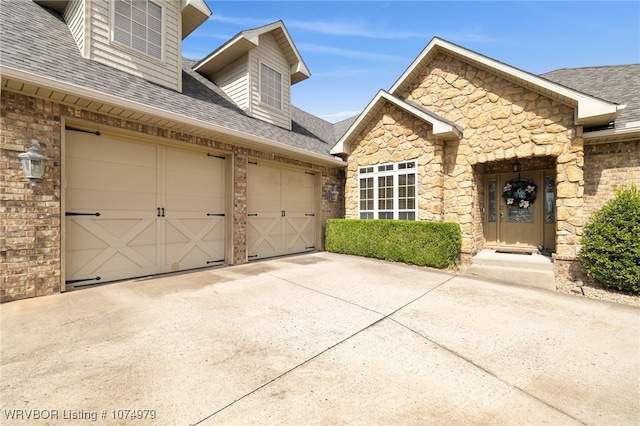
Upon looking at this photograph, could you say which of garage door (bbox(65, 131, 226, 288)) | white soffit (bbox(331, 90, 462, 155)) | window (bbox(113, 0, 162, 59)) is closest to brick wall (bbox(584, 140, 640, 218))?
white soffit (bbox(331, 90, 462, 155))

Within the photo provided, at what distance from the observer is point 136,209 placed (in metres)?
5.59

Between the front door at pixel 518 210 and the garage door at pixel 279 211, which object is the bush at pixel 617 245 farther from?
the garage door at pixel 279 211

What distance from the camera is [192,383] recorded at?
2.26 m

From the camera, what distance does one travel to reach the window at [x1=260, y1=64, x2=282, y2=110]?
9148 millimetres

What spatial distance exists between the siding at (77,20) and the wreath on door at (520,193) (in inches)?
473

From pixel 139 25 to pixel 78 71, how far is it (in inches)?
98.5

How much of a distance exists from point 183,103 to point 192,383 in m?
6.35

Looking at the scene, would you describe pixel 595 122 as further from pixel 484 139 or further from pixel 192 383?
pixel 192 383

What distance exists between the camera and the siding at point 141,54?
579cm

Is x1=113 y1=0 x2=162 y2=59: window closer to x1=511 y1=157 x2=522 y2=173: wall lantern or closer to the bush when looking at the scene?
x1=511 y1=157 x2=522 y2=173: wall lantern

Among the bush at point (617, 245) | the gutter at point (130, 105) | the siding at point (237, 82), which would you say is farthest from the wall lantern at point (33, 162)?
the bush at point (617, 245)

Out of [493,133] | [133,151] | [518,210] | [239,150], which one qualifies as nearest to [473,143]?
[493,133]

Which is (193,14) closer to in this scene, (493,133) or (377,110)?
(377,110)

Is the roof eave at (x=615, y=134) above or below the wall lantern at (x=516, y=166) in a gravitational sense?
above
